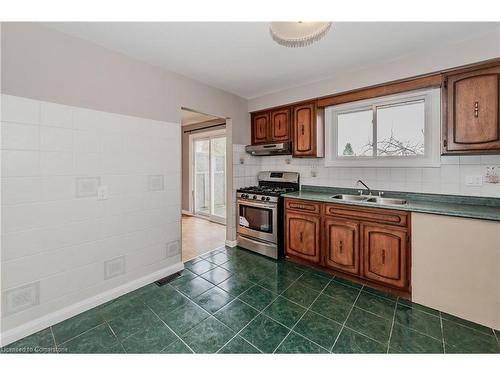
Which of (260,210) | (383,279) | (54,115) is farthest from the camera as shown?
(260,210)

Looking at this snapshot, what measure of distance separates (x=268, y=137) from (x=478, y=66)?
2.34m

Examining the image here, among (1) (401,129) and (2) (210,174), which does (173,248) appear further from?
(1) (401,129)

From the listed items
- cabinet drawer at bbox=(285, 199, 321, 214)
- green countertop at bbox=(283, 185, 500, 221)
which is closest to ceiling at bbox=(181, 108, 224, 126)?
cabinet drawer at bbox=(285, 199, 321, 214)

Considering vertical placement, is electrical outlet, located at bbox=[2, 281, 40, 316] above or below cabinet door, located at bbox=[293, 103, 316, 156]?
below

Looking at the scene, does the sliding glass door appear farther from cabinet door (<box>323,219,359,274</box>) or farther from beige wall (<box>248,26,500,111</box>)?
cabinet door (<box>323,219,359,274</box>)

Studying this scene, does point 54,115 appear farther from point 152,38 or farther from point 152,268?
point 152,268

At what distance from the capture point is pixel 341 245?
2467 mm

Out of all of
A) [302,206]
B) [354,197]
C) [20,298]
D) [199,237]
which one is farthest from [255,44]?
[199,237]

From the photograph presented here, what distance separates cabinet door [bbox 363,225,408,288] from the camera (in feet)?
6.84

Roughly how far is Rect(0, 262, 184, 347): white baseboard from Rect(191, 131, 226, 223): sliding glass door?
263cm

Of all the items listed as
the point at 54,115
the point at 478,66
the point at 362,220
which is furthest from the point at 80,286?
the point at 478,66

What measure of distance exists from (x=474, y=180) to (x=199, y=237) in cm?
377

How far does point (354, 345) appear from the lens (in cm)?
154

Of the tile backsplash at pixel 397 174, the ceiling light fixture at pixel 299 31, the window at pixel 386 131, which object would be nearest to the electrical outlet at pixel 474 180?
the tile backsplash at pixel 397 174
